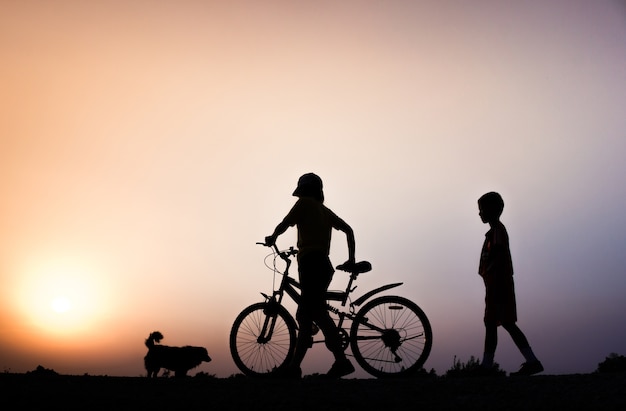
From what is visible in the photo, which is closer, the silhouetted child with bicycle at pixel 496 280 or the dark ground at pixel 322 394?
the dark ground at pixel 322 394

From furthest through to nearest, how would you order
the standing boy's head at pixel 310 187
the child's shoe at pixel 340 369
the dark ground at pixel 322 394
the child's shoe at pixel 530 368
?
the standing boy's head at pixel 310 187 < the child's shoe at pixel 530 368 < the child's shoe at pixel 340 369 < the dark ground at pixel 322 394

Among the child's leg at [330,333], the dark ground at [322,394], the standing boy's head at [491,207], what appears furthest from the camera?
the standing boy's head at [491,207]

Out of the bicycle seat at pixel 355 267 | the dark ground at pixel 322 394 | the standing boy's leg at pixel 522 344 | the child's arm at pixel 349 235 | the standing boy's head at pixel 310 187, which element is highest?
the standing boy's head at pixel 310 187

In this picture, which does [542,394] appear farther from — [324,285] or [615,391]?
[324,285]

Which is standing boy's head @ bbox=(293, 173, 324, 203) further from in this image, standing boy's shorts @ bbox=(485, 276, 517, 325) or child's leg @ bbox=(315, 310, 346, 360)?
standing boy's shorts @ bbox=(485, 276, 517, 325)

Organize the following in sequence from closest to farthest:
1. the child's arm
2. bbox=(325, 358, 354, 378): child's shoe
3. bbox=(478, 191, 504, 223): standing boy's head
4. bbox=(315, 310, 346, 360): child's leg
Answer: bbox=(325, 358, 354, 378): child's shoe → bbox=(315, 310, 346, 360): child's leg → the child's arm → bbox=(478, 191, 504, 223): standing boy's head

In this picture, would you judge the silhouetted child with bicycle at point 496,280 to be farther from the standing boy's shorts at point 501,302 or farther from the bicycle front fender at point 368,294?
the bicycle front fender at point 368,294

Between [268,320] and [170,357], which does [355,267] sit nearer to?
[268,320]

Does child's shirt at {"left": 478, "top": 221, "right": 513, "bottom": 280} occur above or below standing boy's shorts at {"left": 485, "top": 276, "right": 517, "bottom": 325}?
above

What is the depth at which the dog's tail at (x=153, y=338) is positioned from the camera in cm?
1339

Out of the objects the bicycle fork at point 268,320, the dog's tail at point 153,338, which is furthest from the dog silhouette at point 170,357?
the bicycle fork at point 268,320

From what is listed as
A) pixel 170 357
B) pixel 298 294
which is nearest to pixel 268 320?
pixel 298 294

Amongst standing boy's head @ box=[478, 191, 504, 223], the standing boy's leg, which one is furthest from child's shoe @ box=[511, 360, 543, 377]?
standing boy's head @ box=[478, 191, 504, 223]

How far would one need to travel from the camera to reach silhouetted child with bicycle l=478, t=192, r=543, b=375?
25.6 ft
